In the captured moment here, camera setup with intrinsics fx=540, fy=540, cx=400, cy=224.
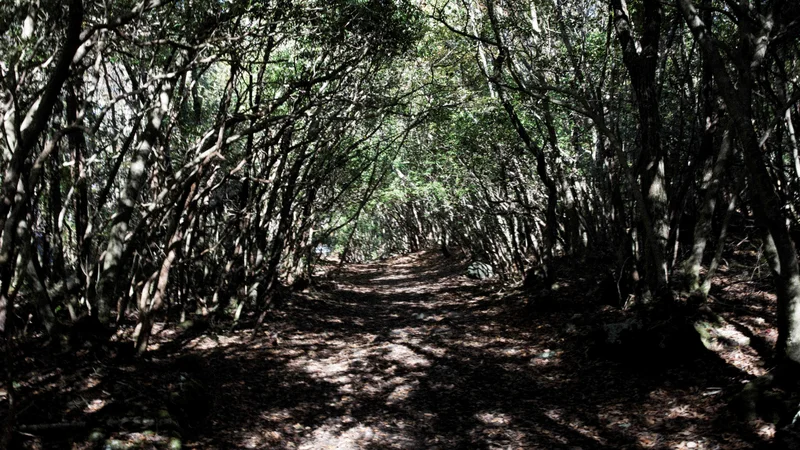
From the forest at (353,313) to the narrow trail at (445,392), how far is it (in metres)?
0.04

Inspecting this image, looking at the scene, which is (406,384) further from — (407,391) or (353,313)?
(353,313)

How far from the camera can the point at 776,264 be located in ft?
17.9

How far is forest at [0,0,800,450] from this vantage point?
5.16m

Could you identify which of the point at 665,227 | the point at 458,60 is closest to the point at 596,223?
the point at 458,60

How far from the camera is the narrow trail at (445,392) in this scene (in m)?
5.93

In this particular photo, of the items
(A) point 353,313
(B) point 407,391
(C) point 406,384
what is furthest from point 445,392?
(A) point 353,313

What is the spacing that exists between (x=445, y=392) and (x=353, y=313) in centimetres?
646

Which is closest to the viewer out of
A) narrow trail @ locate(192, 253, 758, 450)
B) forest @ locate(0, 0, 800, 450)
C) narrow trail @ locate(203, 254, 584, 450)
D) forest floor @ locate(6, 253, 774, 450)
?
forest @ locate(0, 0, 800, 450)

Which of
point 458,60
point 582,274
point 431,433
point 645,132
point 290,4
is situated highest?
point 458,60

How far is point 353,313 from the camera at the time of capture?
1384 cm

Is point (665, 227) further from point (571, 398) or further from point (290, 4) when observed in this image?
point (290, 4)

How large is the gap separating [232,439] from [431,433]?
2.26 meters

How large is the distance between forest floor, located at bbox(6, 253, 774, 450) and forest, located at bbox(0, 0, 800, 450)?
41 mm

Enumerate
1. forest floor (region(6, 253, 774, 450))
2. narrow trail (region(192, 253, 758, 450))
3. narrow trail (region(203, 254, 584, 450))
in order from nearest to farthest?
forest floor (region(6, 253, 774, 450)), narrow trail (region(192, 253, 758, 450)), narrow trail (region(203, 254, 584, 450))
